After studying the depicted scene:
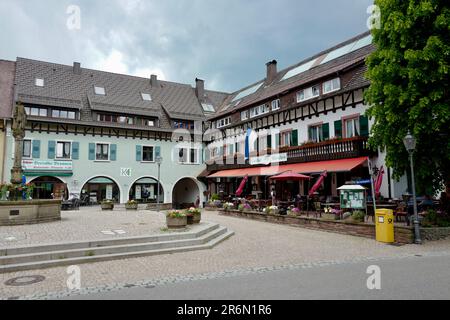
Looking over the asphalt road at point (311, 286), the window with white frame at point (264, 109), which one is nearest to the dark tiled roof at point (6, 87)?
the window with white frame at point (264, 109)

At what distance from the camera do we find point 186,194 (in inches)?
1502

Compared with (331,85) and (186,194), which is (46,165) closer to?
(186,194)

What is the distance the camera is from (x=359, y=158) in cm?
1759

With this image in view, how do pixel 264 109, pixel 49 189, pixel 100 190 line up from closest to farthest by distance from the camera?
pixel 264 109
pixel 49 189
pixel 100 190

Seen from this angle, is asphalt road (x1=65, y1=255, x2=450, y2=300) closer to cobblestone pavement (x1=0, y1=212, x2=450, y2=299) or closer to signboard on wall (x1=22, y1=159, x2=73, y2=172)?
cobblestone pavement (x1=0, y1=212, x2=450, y2=299)

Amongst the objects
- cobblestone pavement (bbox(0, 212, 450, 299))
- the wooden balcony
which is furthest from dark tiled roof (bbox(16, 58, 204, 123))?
cobblestone pavement (bbox(0, 212, 450, 299))

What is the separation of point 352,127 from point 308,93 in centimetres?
450

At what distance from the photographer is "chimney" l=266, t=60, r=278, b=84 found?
1242 inches

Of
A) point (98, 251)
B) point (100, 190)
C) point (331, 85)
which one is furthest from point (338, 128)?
point (100, 190)

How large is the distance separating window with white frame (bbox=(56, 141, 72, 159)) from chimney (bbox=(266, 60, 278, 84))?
18.5 meters

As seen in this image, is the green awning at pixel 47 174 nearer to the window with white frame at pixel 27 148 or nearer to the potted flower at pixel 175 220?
the window with white frame at pixel 27 148
